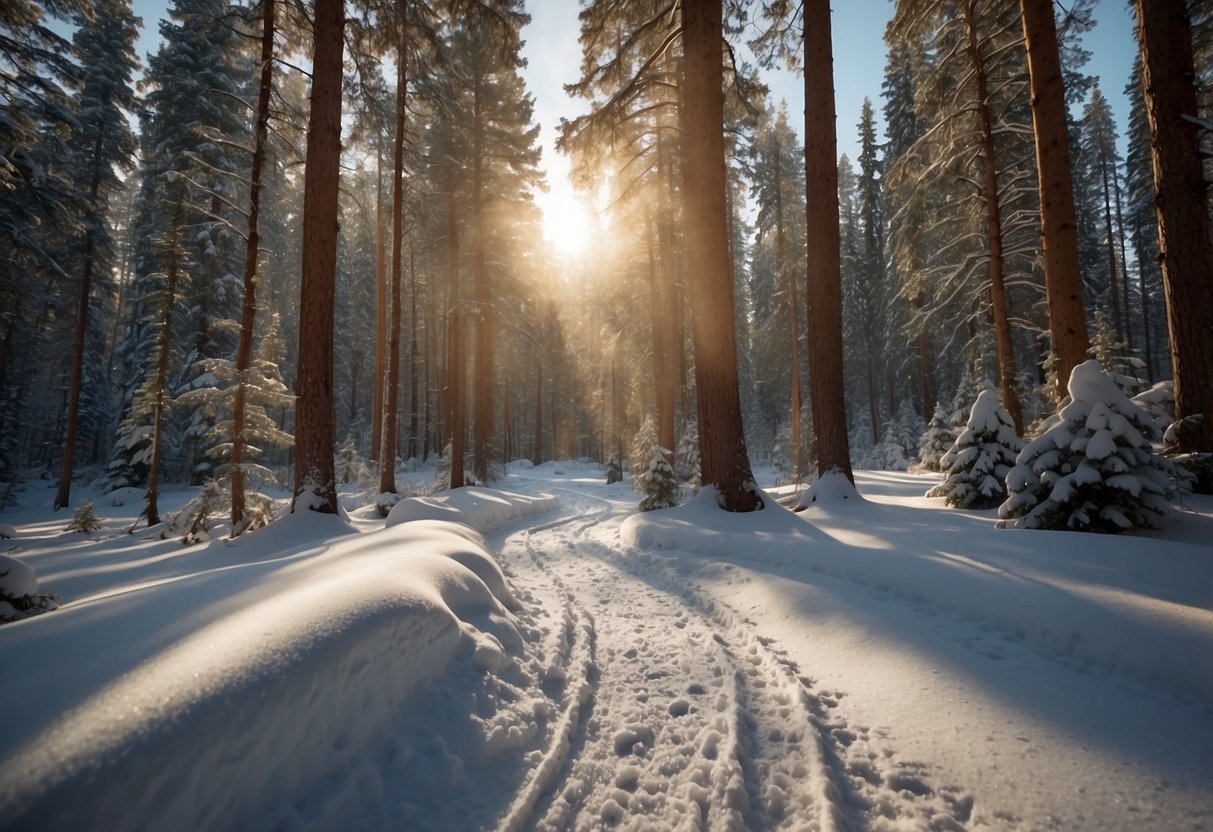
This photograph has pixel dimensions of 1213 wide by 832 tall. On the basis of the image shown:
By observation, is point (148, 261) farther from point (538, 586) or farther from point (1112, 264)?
point (1112, 264)

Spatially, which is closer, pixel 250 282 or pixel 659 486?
pixel 250 282

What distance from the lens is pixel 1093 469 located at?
4555 millimetres

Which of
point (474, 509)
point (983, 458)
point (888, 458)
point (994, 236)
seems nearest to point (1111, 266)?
point (888, 458)

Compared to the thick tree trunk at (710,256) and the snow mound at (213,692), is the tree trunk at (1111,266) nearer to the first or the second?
the thick tree trunk at (710,256)

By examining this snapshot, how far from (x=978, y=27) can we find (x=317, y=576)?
1547cm

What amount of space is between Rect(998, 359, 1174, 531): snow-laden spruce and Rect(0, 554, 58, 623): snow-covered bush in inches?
320

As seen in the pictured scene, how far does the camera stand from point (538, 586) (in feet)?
17.0

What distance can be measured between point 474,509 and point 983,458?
874 cm

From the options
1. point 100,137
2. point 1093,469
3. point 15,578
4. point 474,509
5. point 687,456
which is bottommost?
point 474,509

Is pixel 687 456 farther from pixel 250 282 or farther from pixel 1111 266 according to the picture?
pixel 1111 266

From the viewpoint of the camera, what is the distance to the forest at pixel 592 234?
6961 millimetres

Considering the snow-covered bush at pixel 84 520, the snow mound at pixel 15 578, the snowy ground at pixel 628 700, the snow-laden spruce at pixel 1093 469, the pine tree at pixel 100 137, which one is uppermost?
the pine tree at pixel 100 137

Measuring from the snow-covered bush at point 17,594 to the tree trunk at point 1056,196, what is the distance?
10.6m

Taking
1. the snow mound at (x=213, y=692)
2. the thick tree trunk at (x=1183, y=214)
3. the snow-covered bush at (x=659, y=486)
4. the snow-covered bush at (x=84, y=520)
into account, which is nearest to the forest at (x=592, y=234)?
the thick tree trunk at (x=1183, y=214)
